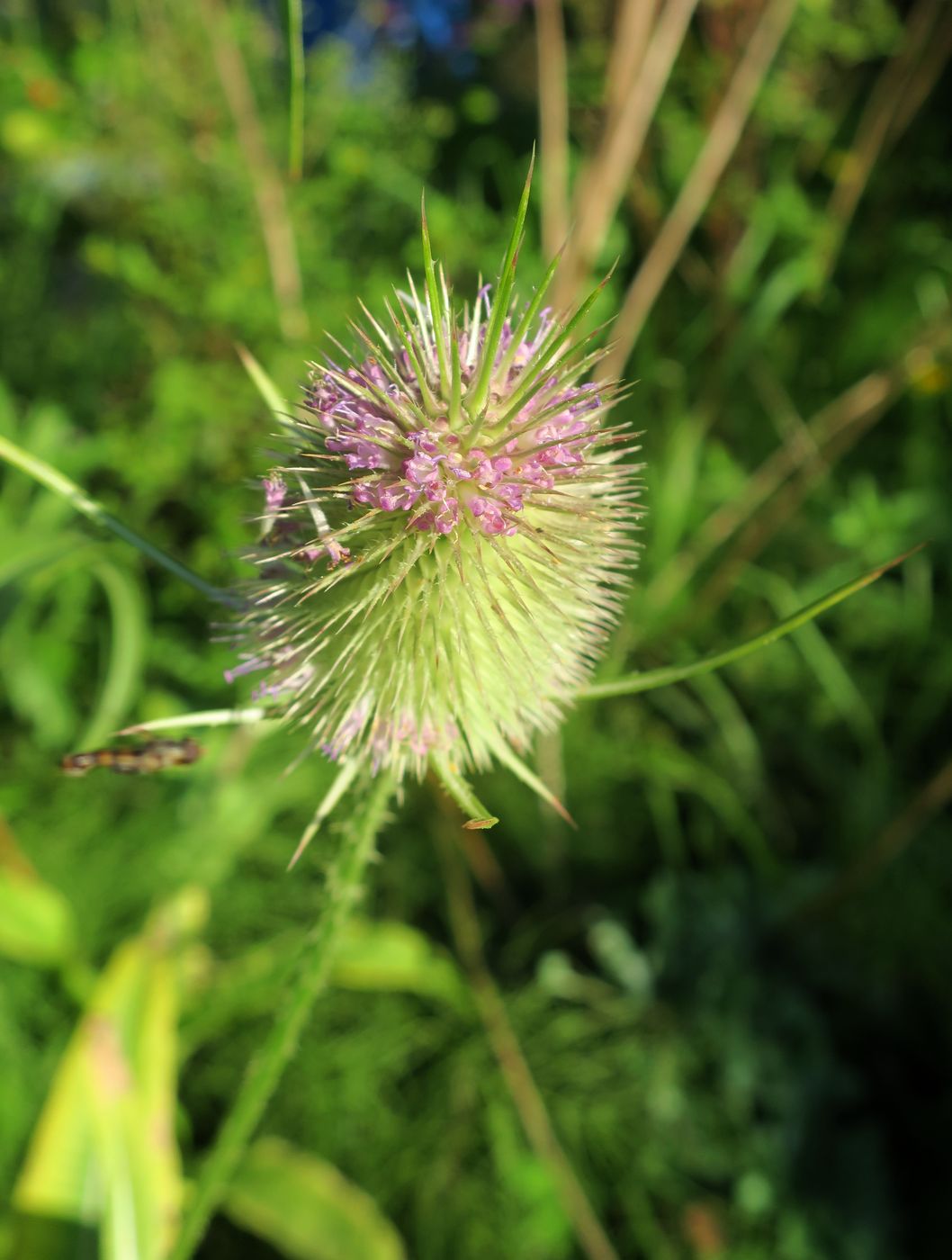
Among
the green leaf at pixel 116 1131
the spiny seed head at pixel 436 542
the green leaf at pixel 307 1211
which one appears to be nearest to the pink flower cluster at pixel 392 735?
the spiny seed head at pixel 436 542

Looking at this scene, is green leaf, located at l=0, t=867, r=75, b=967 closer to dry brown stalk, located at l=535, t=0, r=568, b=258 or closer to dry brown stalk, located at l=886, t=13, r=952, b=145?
dry brown stalk, located at l=535, t=0, r=568, b=258

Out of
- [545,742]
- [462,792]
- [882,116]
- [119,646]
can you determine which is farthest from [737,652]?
[882,116]

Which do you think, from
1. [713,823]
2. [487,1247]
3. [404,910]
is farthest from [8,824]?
[713,823]

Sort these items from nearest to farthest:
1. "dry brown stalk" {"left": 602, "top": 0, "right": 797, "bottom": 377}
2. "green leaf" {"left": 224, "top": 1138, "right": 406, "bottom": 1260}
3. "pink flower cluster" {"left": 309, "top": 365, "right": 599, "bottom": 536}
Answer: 1. "pink flower cluster" {"left": 309, "top": 365, "right": 599, "bottom": 536}
2. "green leaf" {"left": 224, "top": 1138, "right": 406, "bottom": 1260}
3. "dry brown stalk" {"left": 602, "top": 0, "right": 797, "bottom": 377}

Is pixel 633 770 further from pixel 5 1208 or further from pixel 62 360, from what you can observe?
pixel 62 360

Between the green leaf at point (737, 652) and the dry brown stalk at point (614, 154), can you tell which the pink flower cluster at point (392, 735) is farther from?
the dry brown stalk at point (614, 154)

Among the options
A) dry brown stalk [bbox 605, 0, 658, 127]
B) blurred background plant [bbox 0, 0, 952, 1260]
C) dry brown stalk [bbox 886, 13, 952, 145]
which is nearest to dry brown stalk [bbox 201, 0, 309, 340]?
blurred background plant [bbox 0, 0, 952, 1260]

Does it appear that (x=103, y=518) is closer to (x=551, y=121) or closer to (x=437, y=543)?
(x=437, y=543)
